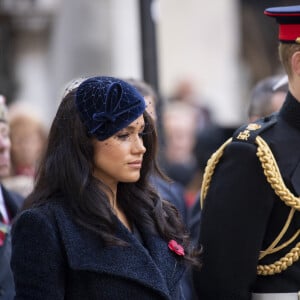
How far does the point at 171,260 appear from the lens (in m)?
4.34

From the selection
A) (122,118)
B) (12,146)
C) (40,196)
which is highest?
(122,118)

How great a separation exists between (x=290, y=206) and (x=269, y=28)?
12602mm

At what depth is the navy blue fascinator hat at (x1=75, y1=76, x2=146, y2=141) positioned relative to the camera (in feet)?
13.7

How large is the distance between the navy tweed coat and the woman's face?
0.70 feet

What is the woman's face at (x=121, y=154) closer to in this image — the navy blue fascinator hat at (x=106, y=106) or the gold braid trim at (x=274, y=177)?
the navy blue fascinator hat at (x=106, y=106)

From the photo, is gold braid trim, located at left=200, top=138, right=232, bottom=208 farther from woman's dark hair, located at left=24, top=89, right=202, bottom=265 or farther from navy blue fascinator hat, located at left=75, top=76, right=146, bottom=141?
navy blue fascinator hat, located at left=75, top=76, right=146, bottom=141

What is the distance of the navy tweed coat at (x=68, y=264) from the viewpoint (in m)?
4.04

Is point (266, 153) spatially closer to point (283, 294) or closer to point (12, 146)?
point (283, 294)

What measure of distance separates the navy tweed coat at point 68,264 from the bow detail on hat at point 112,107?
0.34m

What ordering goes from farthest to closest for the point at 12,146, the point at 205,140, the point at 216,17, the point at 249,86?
→ 1. the point at 249,86
2. the point at 216,17
3. the point at 205,140
4. the point at 12,146

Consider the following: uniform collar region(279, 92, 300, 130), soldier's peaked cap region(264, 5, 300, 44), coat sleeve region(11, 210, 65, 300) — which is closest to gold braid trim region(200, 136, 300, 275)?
uniform collar region(279, 92, 300, 130)

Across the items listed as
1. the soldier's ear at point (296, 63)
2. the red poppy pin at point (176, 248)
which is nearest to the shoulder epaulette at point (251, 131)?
the soldier's ear at point (296, 63)

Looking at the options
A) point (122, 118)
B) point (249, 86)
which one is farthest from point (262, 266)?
point (249, 86)

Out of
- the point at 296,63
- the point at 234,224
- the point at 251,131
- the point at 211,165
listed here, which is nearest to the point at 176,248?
the point at 234,224
